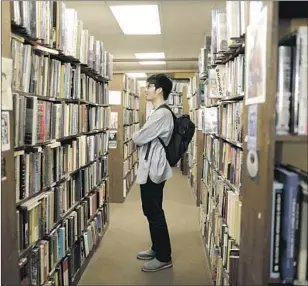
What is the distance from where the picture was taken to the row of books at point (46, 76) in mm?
1581

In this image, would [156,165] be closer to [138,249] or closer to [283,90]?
[138,249]

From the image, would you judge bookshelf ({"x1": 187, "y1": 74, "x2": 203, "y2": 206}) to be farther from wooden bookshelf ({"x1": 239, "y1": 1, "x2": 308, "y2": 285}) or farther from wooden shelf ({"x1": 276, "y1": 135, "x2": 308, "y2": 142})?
wooden shelf ({"x1": 276, "y1": 135, "x2": 308, "y2": 142})

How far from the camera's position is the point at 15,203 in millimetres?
1520

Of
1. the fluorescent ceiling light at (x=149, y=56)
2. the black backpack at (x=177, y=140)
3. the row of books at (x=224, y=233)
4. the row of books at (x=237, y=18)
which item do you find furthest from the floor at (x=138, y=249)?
the fluorescent ceiling light at (x=149, y=56)

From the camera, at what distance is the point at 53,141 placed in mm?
2086

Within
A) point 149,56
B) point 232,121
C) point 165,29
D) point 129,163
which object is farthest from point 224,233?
point 149,56

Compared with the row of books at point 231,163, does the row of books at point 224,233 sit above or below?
below

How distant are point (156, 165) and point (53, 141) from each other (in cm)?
87

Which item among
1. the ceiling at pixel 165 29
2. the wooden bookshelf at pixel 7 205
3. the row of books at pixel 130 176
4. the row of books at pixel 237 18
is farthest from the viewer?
the row of books at pixel 130 176

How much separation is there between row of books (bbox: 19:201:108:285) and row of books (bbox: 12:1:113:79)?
111cm

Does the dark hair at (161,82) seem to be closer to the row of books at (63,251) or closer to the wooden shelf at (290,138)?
the row of books at (63,251)

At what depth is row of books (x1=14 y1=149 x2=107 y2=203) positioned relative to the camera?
1.66 metres

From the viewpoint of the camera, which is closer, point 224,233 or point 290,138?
point 290,138

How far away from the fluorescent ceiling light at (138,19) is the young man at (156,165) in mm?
1219
